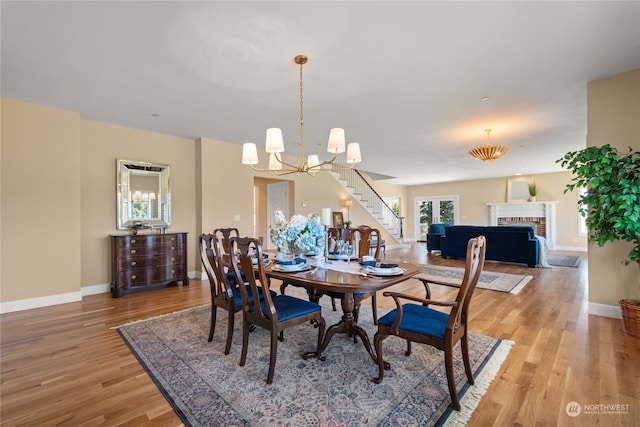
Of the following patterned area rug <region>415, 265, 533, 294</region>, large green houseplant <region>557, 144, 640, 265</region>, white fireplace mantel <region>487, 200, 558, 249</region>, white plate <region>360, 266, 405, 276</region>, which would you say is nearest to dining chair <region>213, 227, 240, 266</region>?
white plate <region>360, 266, 405, 276</region>

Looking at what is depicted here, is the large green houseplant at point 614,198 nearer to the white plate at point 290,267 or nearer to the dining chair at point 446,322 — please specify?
the dining chair at point 446,322

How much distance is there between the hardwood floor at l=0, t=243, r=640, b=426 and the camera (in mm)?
1688

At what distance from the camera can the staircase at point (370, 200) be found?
29.6 feet

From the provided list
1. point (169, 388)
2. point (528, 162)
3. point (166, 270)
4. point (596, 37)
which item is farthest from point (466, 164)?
point (169, 388)

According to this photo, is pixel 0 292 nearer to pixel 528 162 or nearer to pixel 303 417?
pixel 303 417

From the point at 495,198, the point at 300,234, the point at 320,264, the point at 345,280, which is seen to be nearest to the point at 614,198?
the point at 345,280

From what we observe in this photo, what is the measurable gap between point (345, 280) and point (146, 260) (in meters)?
3.71

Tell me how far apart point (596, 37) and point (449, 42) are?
1.18 meters

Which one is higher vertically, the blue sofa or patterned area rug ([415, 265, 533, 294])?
the blue sofa

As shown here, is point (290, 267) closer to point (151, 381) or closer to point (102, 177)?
point (151, 381)

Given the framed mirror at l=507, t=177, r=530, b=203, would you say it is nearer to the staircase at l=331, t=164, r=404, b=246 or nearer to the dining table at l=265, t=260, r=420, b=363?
the staircase at l=331, t=164, r=404, b=246

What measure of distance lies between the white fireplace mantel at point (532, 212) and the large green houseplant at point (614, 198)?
8101 millimetres

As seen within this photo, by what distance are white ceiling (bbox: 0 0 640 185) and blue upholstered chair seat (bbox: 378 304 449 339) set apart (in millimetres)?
2159

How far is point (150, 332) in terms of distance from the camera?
2861mm
